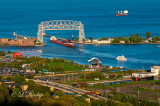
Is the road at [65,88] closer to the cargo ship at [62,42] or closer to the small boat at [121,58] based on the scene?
the small boat at [121,58]

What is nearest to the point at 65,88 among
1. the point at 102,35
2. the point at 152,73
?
the point at 152,73

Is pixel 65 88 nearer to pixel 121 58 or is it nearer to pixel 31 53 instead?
pixel 121 58

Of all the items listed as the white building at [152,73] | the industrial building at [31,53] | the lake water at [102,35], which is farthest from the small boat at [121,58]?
the industrial building at [31,53]

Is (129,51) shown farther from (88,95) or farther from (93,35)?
(88,95)

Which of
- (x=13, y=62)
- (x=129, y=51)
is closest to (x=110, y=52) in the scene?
(x=129, y=51)

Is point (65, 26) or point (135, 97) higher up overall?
point (65, 26)

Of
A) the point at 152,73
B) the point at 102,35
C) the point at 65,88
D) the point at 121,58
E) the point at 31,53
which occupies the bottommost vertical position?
the point at 65,88

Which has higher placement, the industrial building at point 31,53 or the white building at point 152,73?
the industrial building at point 31,53

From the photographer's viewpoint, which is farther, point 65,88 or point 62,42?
point 62,42

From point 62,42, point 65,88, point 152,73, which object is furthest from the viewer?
point 62,42

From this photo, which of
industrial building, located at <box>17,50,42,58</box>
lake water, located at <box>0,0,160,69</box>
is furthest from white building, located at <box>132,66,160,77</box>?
industrial building, located at <box>17,50,42,58</box>

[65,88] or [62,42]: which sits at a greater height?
[62,42]
